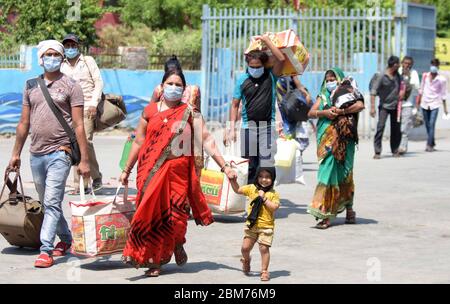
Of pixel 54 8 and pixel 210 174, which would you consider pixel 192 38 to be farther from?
pixel 210 174

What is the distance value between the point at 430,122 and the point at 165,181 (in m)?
11.9

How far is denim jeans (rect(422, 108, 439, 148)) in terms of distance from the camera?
19359 millimetres

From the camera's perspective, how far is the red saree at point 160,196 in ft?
27.1

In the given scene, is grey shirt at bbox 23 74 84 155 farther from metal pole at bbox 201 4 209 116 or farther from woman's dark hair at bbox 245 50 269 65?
metal pole at bbox 201 4 209 116

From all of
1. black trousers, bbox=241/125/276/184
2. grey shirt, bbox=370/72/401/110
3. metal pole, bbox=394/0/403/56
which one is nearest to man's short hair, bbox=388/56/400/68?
grey shirt, bbox=370/72/401/110

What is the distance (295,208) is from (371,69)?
9213mm

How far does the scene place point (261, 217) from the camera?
27.2ft

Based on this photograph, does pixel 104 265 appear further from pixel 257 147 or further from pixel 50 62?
pixel 257 147

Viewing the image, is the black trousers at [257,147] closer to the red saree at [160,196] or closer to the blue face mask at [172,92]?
the red saree at [160,196]

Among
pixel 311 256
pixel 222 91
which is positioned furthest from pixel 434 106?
pixel 311 256

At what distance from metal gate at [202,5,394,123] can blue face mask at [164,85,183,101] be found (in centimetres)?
1246

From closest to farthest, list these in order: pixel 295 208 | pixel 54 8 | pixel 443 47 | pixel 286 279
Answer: pixel 286 279 → pixel 295 208 → pixel 54 8 → pixel 443 47

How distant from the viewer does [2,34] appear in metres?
28.1

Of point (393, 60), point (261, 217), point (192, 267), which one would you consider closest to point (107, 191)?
point (192, 267)
